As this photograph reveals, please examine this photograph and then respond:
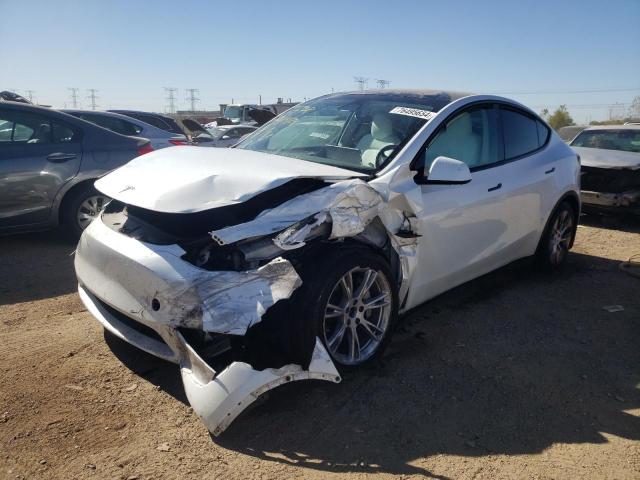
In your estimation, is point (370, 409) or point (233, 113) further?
point (233, 113)

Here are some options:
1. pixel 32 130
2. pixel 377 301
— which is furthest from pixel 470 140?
pixel 32 130

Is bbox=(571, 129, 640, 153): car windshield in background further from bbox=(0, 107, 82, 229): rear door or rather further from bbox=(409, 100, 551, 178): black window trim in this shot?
bbox=(0, 107, 82, 229): rear door

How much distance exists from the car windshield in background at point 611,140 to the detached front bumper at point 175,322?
834 cm

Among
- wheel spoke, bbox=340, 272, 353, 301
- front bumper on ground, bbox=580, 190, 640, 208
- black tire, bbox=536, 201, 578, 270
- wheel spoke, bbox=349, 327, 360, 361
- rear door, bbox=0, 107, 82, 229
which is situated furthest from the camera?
front bumper on ground, bbox=580, 190, 640, 208

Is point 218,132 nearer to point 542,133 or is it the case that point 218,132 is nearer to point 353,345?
point 542,133

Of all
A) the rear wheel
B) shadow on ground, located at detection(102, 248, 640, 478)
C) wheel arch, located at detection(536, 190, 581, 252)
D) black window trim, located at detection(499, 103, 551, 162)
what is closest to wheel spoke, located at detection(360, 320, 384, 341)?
shadow on ground, located at detection(102, 248, 640, 478)

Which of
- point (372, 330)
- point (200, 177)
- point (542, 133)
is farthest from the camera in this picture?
point (542, 133)

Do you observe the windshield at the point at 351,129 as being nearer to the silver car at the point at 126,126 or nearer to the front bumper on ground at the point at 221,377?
the front bumper on ground at the point at 221,377

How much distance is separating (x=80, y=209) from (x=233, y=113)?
76.3ft

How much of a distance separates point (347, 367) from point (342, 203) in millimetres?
974

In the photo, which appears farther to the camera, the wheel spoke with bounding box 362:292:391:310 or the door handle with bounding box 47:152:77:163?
the door handle with bounding box 47:152:77:163

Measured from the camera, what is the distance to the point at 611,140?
9203 mm

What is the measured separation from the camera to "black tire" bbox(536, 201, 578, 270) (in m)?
5.08

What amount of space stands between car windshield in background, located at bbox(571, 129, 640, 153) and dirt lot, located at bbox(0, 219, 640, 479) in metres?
5.77
